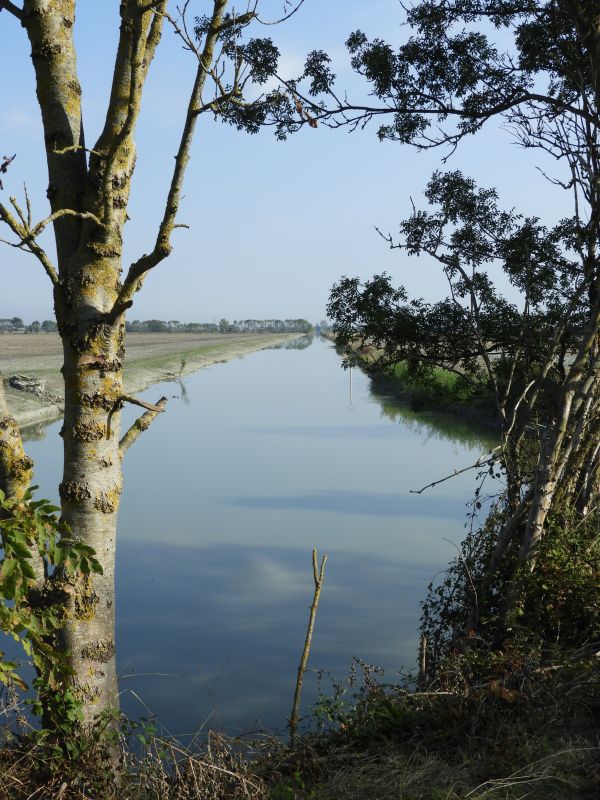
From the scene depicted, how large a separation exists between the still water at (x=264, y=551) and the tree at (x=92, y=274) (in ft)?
2.57

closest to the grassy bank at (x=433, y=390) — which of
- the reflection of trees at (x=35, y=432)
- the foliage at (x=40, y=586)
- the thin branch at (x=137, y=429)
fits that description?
the thin branch at (x=137, y=429)

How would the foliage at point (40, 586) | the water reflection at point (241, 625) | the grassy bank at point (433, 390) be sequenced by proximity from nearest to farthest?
the foliage at point (40, 586) < the water reflection at point (241, 625) < the grassy bank at point (433, 390)

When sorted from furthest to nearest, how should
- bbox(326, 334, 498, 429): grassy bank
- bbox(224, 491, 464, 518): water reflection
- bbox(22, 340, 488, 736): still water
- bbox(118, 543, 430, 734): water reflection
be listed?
1. bbox(224, 491, 464, 518): water reflection
2. bbox(326, 334, 498, 429): grassy bank
3. bbox(22, 340, 488, 736): still water
4. bbox(118, 543, 430, 734): water reflection

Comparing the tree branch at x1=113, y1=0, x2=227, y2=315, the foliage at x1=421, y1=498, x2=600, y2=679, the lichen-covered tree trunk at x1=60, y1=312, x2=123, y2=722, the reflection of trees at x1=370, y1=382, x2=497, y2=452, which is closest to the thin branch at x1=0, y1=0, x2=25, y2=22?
the tree branch at x1=113, y1=0, x2=227, y2=315

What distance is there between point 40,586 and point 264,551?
7441 mm

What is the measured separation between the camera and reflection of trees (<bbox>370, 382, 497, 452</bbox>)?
21.1 m

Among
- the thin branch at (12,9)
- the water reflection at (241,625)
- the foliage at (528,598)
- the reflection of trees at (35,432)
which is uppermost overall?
the thin branch at (12,9)

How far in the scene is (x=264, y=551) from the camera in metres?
11.7

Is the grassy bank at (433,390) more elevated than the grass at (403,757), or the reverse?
the grassy bank at (433,390)

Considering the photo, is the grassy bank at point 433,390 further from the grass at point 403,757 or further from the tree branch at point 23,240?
the tree branch at point 23,240

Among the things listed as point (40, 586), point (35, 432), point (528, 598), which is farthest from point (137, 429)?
point (35, 432)

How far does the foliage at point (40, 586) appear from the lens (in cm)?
314

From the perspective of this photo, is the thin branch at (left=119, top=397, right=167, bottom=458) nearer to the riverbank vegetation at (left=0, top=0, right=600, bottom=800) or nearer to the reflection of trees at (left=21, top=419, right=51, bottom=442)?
the riverbank vegetation at (left=0, top=0, right=600, bottom=800)

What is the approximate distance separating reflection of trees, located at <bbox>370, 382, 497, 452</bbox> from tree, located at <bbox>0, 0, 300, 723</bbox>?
49.7 feet
